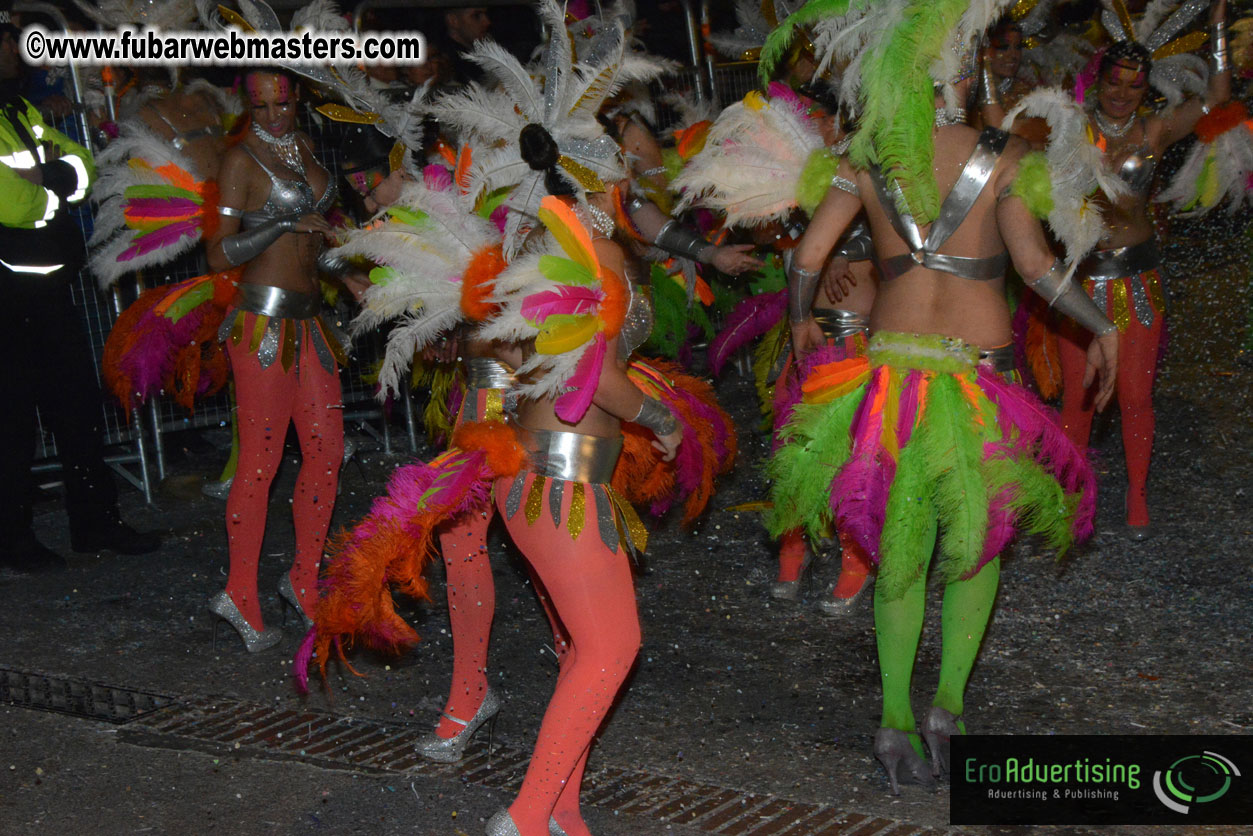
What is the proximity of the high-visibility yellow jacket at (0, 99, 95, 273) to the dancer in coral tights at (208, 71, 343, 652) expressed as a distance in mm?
1227

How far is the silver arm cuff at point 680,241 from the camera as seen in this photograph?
462 cm

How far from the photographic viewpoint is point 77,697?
4223 mm

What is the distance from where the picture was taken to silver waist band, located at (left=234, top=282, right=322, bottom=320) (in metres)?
4.35

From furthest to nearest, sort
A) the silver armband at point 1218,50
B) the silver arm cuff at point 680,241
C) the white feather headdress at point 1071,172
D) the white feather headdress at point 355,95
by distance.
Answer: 1. the silver armband at point 1218,50
2. the silver arm cuff at point 680,241
3. the white feather headdress at point 355,95
4. the white feather headdress at point 1071,172

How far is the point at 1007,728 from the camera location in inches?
147

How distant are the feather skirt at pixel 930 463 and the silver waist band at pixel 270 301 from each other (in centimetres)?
192

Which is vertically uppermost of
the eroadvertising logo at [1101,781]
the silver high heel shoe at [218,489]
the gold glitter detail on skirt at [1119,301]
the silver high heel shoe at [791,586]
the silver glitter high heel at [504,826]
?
the gold glitter detail on skirt at [1119,301]

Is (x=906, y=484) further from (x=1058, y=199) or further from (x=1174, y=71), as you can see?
(x=1174, y=71)

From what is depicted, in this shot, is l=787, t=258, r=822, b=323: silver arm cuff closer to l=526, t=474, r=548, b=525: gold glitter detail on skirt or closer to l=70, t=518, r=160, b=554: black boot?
l=526, t=474, r=548, b=525: gold glitter detail on skirt

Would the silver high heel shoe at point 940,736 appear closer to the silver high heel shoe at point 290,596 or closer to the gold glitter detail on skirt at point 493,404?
the gold glitter detail on skirt at point 493,404

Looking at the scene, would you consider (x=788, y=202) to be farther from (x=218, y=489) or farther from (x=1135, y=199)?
(x=218, y=489)

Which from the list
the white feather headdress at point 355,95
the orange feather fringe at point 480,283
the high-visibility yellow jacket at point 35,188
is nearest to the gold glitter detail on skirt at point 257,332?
the white feather headdress at point 355,95

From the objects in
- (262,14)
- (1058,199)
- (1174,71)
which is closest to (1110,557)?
(1174,71)

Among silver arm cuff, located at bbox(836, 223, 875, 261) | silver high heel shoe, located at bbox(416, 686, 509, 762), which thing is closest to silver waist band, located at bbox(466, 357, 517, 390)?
silver high heel shoe, located at bbox(416, 686, 509, 762)
